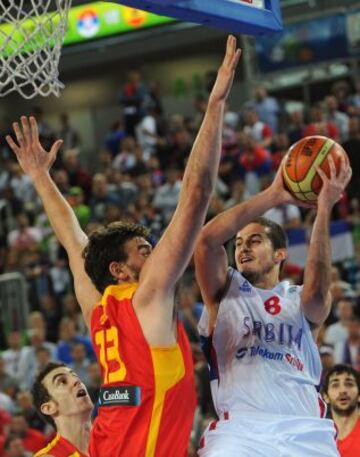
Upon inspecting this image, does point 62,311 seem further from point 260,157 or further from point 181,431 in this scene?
point 181,431

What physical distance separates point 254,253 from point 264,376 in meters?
0.65

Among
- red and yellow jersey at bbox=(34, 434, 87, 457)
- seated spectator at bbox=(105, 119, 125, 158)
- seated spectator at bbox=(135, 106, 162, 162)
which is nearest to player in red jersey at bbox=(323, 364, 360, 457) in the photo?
red and yellow jersey at bbox=(34, 434, 87, 457)

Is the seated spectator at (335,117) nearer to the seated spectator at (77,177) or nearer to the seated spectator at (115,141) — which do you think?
the seated spectator at (77,177)

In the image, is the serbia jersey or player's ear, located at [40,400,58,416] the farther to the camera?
player's ear, located at [40,400,58,416]

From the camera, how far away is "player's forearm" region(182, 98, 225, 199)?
Result: 183 inches

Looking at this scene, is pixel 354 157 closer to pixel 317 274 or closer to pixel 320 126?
pixel 320 126

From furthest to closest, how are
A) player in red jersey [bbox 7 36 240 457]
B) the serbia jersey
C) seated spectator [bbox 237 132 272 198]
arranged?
seated spectator [bbox 237 132 272 198] < the serbia jersey < player in red jersey [bbox 7 36 240 457]

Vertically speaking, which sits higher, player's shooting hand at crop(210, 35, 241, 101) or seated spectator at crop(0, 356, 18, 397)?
player's shooting hand at crop(210, 35, 241, 101)

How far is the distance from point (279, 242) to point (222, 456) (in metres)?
1.20

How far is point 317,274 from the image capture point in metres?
5.38

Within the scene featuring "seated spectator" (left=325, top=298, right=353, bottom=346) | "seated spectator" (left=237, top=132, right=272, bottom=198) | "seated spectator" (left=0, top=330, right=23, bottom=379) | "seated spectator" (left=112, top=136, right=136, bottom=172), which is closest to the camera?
"seated spectator" (left=325, top=298, right=353, bottom=346)

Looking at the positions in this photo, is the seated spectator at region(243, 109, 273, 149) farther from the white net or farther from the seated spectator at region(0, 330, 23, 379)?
the white net

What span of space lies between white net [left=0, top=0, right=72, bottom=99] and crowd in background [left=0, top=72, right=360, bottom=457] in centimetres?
436

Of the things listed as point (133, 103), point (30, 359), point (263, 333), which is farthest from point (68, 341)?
point (133, 103)
